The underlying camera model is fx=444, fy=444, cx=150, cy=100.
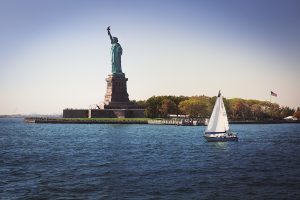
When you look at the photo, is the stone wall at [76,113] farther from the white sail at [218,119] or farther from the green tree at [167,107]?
the white sail at [218,119]

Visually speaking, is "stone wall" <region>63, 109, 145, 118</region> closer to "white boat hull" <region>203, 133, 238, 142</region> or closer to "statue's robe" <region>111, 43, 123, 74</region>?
"statue's robe" <region>111, 43, 123, 74</region>

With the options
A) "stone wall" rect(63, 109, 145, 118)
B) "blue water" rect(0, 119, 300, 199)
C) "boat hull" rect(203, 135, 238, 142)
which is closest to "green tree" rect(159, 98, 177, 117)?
"stone wall" rect(63, 109, 145, 118)

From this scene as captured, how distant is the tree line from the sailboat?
79.8 m

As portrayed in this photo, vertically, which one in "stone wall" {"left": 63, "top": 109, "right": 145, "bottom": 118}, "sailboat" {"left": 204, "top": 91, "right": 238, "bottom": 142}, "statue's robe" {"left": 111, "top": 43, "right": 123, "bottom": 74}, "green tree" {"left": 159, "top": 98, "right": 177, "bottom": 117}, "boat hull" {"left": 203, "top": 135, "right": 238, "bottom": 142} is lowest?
"boat hull" {"left": 203, "top": 135, "right": 238, "bottom": 142}

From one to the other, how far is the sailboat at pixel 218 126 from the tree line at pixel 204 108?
7981cm

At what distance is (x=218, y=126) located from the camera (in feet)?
226

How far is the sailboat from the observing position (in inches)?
2685

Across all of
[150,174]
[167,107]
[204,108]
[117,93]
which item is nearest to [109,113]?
[117,93]

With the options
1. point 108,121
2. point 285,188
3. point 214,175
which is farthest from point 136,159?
point 108,121

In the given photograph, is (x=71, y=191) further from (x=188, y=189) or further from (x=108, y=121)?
(x=108, y=121)

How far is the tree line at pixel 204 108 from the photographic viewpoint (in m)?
152

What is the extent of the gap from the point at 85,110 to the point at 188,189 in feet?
420

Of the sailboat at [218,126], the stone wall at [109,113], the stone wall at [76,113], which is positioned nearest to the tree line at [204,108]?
the stone wall at [109,113]

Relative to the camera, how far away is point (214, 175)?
35781 millimetres
